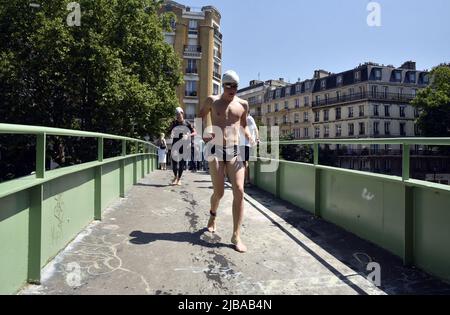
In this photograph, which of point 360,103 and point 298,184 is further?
point 360,103

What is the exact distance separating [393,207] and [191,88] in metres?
51.0

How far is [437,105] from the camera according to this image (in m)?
50.8

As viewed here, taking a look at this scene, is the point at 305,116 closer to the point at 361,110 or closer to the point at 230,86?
the point at 361,110

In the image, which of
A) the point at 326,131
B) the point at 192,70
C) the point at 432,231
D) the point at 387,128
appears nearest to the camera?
the point at 432,231

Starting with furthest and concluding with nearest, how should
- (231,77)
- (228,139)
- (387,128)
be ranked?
1. (387,128)
2. (228,139)
3. (231,77)

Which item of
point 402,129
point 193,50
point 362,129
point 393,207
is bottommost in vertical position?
point 393,207

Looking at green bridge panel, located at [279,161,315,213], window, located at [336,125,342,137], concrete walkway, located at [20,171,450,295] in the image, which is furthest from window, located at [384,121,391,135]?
concrete walkway, located at [20,171,450,295]

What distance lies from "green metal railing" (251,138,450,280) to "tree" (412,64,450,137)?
51705 millimetres

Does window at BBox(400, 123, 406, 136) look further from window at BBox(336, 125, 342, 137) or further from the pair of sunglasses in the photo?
the pair of sunglasses

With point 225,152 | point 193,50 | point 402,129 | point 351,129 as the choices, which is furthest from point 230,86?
point 402,129

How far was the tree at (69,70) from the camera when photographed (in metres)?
19.9

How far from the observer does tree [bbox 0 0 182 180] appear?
19.9 metres
